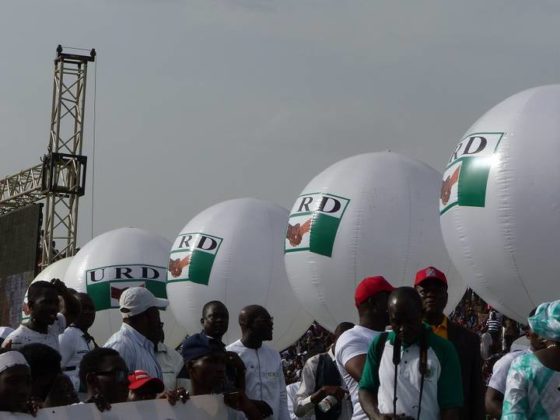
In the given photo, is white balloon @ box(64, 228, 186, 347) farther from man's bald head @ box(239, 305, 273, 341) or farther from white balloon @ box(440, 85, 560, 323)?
man's bald head @ box(239, 305, 273, 341)

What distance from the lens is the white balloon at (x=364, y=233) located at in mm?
12523

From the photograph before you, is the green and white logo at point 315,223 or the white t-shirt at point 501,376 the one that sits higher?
the green and white logo at point 315,223

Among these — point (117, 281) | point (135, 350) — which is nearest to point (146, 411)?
point (135, 350)

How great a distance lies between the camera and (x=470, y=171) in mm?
10586

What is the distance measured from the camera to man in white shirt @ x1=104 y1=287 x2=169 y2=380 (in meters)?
6.87

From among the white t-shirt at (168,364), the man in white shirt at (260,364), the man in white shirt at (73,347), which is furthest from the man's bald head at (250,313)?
the man in white shirt at (73,347)

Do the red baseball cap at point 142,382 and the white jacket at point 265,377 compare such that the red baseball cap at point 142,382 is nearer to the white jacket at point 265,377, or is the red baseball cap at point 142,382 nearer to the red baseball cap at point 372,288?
the red baseball cap at point 372,288

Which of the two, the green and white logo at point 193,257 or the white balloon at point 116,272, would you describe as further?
the white balloon at point 116,272

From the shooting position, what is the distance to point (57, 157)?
31.4 metres

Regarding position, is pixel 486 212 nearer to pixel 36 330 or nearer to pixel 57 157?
pixel 36 330

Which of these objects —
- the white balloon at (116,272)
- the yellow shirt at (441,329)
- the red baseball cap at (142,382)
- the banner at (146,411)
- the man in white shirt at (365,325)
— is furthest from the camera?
Result: the white balloon at (116,272)

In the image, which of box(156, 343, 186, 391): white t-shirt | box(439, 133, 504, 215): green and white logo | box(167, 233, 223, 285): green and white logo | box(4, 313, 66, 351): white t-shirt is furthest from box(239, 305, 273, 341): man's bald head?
box(167, 233, 223, 285): green and white logo

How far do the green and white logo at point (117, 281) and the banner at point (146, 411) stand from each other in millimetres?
10945

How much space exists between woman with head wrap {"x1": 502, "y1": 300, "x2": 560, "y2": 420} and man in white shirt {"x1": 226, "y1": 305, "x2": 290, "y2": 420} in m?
2.92
